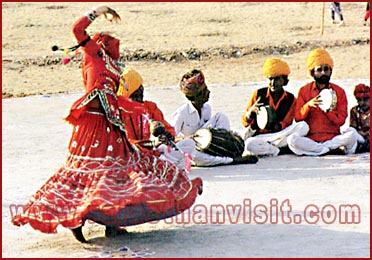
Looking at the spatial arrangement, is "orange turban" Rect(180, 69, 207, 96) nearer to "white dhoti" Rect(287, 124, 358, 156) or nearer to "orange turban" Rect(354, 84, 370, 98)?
"white dhoti" Rect(287, 124, 358, 156)

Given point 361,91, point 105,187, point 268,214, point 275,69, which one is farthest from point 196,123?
point 105,187

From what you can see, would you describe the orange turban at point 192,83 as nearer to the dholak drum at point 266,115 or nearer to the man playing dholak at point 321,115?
the dholak drum at point 266,115

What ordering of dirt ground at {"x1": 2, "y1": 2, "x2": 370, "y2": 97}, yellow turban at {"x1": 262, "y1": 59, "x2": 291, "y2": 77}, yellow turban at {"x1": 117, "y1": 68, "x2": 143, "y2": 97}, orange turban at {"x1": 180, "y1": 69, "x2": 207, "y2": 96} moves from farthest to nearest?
dirt ground at {"x1": 2, "y1": 2, "x2": 370, "y2": 97}
yellow turban at {"x1": 262, "y1": 59, "x2": 291, "y2": 77}
orange turban at {"x1": 180, "y1": 69, "x2": 207, "y2": 96}
yellow turban at {"x1": 117, "y1": 68, "x2": 143, "y2": 97}

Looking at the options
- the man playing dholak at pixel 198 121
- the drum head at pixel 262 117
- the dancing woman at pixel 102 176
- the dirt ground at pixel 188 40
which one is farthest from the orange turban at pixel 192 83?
the dirt ground at pixel 188 40

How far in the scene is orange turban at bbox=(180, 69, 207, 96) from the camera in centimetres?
1031

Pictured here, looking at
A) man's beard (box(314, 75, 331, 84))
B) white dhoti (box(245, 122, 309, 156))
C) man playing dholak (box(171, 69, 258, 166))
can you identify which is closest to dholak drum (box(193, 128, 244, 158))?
man playing dholak (box(171, 69, 258, 166))

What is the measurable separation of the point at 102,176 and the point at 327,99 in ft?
11.9

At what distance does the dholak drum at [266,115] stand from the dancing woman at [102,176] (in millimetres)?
2844

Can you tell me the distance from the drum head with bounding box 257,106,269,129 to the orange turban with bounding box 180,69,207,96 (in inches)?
27.3

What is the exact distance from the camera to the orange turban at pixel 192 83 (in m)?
10.3

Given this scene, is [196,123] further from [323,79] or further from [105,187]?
[105,187]

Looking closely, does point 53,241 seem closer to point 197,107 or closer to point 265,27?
point 197,107

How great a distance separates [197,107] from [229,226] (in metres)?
2.36

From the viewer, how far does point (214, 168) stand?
10.4 m
